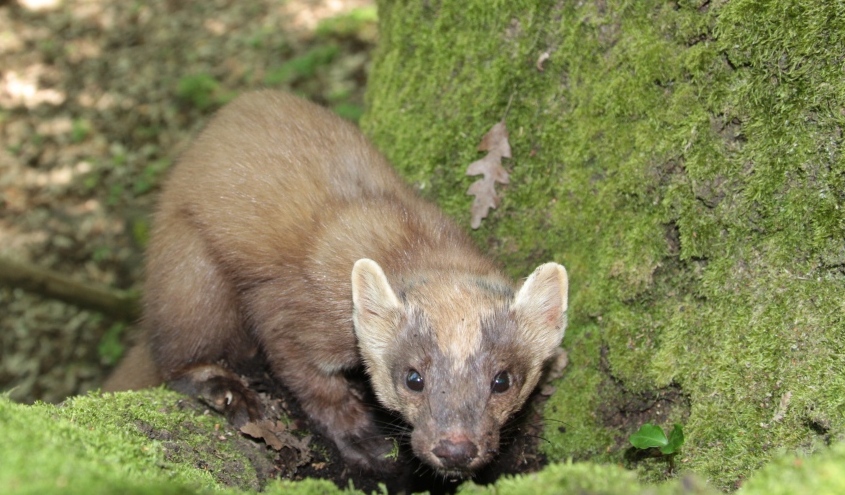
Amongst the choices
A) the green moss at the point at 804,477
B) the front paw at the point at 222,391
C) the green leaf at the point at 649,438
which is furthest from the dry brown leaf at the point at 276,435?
the green moss at the point at 804,477

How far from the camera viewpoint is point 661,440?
4527mm

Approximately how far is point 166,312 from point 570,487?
4559 millimetres

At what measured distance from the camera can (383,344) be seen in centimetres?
509

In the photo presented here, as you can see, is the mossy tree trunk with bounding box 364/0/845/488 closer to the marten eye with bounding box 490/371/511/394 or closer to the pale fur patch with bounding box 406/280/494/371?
the marten eye with bounding box 490/371/511/394

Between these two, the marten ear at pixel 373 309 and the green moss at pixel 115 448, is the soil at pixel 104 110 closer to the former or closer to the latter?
the green moss at pixel 115 448

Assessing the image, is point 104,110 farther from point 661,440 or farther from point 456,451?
point 661,440

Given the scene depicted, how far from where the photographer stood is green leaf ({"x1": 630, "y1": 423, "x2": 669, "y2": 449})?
453cm

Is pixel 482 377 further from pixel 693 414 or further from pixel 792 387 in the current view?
pixel 792 387

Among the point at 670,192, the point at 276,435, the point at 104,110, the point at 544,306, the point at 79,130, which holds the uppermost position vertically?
the point at 670,192

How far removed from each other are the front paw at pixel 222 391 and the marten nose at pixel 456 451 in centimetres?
200

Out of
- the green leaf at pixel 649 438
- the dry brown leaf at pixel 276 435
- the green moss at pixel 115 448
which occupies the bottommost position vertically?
the dry brown leaf at pixel 276 435

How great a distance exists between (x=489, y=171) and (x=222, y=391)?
3062mm

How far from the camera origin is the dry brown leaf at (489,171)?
6023 millimetres

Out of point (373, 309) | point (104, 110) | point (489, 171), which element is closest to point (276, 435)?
point (373, 309)
